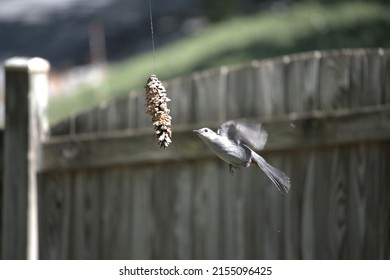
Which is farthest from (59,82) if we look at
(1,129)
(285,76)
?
(285,76)

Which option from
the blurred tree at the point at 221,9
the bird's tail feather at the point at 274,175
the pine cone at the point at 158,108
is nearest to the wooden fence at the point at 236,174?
the bird's tail feather at the point at 274,175

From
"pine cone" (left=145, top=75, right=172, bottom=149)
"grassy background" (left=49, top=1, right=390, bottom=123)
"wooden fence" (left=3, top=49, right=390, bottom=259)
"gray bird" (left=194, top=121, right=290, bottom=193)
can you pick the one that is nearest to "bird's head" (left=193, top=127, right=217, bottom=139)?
"gray bird" (left=194, top=121, right=290, bottom=193)

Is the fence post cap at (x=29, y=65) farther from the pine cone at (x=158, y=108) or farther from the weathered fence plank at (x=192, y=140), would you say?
the pine cone at (x=158, y=108)

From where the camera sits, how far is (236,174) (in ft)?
14.7

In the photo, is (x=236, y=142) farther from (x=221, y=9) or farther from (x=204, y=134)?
(x=221, y=9)

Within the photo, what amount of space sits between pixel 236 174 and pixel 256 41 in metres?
4.01

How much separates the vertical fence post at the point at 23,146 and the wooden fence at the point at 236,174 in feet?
0.21

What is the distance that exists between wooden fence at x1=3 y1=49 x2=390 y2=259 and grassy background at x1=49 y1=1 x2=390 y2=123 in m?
3.33

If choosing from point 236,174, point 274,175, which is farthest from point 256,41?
point 274,175

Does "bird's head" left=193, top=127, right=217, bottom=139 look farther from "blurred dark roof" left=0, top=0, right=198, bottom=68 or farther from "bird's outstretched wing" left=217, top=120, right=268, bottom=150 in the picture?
"blurred dark roof" left=0, top=0, right=198, bottom=68

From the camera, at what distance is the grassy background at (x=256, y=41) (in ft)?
26.5

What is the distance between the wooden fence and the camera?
166 inches

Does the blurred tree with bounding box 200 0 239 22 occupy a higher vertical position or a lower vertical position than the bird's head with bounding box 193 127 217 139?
higher

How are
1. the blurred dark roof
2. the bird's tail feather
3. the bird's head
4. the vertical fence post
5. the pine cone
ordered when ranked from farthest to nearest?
the blurred dark roof → the vertical fence post → the bird's tail feather → the bird's head → the pine cone
